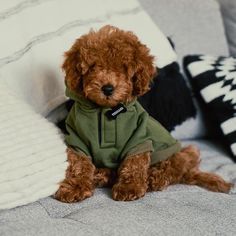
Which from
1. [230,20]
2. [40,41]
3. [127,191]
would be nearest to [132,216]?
[127,191]

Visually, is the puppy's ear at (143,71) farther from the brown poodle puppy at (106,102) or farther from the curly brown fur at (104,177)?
the curly brown fur at (104,177)

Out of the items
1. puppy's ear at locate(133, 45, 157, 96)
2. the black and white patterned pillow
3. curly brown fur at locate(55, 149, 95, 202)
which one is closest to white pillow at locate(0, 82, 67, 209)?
curly brown fur at locate(55, 149, 95, 202)

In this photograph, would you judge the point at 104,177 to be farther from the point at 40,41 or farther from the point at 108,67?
the point at 40,41

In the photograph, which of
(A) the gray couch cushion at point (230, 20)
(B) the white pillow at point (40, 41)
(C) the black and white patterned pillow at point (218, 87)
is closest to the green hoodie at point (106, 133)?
(B) the white pillow at point (40, 41)

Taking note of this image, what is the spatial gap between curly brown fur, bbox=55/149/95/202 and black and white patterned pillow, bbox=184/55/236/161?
0.54m

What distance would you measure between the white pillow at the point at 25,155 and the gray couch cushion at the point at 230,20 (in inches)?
39.9

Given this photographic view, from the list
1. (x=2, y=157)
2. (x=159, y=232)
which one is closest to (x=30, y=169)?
(x=2, y=157)

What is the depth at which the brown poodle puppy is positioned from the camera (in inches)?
47.8

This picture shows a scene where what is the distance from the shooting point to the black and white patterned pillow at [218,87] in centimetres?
165

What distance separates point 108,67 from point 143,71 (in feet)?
0.28

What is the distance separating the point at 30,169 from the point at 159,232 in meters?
0.32

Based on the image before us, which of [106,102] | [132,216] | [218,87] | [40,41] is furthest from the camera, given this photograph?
[218,87]

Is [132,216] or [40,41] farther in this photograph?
[40,41]

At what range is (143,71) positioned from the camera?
1241 millimetres
